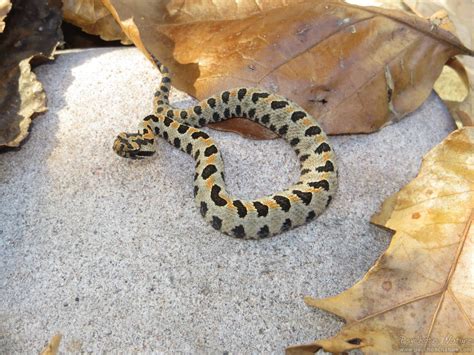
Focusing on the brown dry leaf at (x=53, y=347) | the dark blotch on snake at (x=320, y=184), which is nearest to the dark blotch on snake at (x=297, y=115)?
the dark blotch on snake at (x=320, y=184)

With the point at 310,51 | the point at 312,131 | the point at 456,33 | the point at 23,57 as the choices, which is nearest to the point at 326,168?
the point at 312,131

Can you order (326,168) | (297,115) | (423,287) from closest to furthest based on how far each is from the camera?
(423,287)
(326,168)
(297,115)

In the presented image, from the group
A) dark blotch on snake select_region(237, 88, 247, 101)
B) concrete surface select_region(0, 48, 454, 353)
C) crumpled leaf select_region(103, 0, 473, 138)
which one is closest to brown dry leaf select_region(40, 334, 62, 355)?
concrete surface select_region(0, 48, 454, 353)

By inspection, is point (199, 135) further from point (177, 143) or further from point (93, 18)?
point (93, 18)

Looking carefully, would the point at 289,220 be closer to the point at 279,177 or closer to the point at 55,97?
the point at 279,177

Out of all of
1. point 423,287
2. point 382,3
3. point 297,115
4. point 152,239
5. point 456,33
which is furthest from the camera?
point 456,33

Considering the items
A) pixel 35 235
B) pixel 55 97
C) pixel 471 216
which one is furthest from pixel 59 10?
pixel 471 216
